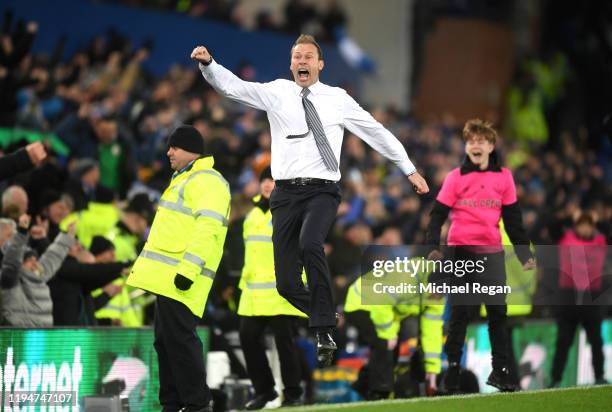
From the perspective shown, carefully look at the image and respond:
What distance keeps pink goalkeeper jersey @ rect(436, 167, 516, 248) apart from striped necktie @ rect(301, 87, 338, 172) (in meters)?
1.70

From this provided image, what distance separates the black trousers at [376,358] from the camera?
12373 mm

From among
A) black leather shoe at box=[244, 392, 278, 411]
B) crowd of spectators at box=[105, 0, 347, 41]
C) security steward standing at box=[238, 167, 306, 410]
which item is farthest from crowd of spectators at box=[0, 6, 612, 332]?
crowd of spectators at box=[105, 0, 347, 41]

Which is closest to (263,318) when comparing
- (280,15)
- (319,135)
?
(319,135)

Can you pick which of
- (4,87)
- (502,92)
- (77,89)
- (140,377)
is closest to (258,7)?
(502,92)

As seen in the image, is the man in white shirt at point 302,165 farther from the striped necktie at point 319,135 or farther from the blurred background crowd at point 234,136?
the blurred background crowd at point 234,136

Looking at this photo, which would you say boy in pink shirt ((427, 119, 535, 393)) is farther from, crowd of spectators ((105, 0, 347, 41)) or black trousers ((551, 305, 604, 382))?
crowd of spectators ((105, 0, 347, 41))

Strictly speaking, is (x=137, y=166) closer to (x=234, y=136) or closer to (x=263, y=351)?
(x=234, y=136)

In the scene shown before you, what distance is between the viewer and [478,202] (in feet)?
35.7

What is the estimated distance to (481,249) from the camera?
35.7ft

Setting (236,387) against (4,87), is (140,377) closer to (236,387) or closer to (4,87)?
(236,387)

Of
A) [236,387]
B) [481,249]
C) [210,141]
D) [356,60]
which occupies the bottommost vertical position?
[236,387]

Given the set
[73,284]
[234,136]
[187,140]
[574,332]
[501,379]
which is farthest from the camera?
[234,136]

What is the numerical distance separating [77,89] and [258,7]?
1072 cm

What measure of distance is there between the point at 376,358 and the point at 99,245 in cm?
277
